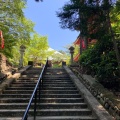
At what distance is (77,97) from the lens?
7.08 m

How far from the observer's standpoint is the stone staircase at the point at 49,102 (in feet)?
18.7

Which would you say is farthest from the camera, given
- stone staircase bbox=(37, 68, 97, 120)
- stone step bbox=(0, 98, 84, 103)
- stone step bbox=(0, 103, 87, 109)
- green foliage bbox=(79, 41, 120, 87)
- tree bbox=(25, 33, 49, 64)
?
tree bbox=(25, 33, 49, 64)

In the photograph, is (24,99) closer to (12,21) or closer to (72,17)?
(72,17)

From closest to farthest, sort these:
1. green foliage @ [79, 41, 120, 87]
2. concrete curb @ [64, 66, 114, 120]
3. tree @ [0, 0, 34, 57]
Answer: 1. concrete curb @ [64, 66, 114, 120]
2. green foliage @ [79, 41, 120, 87]
3. tree @ [0, 0, 34, 57]

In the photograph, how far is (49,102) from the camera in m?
6.62

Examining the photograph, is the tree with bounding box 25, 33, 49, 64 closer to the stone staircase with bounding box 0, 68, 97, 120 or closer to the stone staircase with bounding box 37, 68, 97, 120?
the stone staircase with bounding box 0, 68, 97, 120

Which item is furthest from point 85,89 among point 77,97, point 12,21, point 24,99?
point 12,21

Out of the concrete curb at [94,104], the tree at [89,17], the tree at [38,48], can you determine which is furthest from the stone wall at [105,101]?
the tree at [38,48]

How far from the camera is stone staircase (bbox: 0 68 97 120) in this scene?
18.7 feet

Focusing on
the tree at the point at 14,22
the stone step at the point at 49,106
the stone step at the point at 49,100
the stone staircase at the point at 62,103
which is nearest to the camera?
the stone staircase at the point at 62,103

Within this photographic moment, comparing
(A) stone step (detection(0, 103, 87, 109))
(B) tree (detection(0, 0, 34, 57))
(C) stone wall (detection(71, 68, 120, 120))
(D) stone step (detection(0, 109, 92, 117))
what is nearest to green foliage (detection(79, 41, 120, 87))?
(C) stone wall (detection(71, 68, 120, 120))

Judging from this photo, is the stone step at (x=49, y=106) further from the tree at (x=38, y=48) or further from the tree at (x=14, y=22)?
the tree at (x=38, y=48)

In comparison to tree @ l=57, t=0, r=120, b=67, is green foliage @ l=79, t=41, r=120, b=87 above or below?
below

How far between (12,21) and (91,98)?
11374mm
